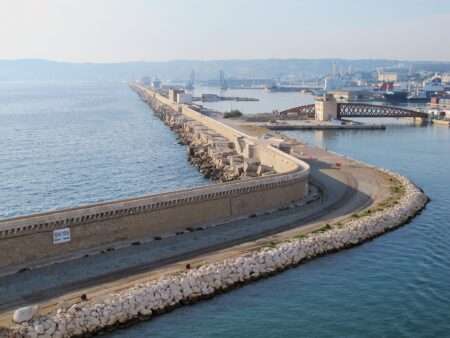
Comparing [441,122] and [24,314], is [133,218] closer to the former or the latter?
[24,314]

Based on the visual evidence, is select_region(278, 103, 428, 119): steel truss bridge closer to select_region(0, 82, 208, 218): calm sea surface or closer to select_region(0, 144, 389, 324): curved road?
select_region(0, 82, 208, 218): calm sea surface

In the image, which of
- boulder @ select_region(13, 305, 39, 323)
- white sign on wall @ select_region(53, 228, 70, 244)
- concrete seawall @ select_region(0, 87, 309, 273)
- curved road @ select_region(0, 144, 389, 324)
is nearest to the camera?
boulder @ select_region(13, 305, 39, 323)

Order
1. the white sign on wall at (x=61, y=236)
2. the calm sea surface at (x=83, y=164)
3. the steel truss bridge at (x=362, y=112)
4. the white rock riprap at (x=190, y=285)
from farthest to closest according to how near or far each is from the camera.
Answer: the steel truss bridge at (x=362, y=112) → the calm sea surface at (x=83, y=164) → the white sign on wall at (x=61, y=236) → the white rock riprap at (x=190, y=285)

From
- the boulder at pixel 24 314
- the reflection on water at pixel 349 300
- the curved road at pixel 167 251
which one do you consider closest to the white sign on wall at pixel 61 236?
the curved road at pixel 167 251

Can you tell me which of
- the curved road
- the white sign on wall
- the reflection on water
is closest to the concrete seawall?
the white sign on wall

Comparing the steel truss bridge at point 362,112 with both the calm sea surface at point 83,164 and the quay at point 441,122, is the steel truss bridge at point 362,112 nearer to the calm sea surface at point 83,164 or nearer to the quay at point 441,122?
the quay at point 441,122

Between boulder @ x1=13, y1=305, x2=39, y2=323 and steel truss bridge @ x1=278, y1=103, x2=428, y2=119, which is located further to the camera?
Answer: steel truss bridge @ x1=278, y1=103, x2=428, y2=119

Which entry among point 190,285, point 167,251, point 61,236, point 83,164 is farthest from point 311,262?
point 83,164
